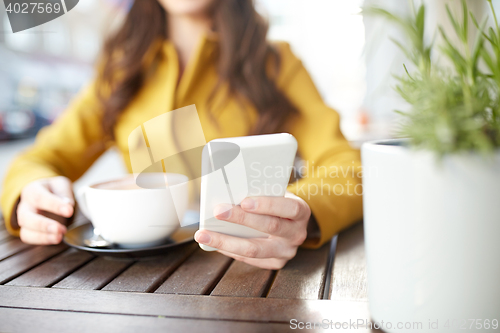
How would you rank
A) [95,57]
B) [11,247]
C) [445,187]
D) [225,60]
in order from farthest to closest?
[95,57] → [225,60] → [11,247] → [445,187]

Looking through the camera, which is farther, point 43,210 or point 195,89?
point 195,89

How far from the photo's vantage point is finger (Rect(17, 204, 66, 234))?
49cm

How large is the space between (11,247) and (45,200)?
0.27 feet

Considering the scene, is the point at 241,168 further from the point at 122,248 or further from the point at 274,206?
the point at 122,248

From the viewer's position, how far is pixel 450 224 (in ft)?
0.72

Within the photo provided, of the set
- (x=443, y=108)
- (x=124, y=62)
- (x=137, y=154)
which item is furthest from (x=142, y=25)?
(x=443, y=108)

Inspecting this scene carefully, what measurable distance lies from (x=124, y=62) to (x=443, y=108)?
3.11ft

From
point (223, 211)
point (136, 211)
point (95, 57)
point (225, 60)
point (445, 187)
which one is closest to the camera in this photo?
point (445, 187)

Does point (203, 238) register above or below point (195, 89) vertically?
below

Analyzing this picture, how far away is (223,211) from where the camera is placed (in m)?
0.32

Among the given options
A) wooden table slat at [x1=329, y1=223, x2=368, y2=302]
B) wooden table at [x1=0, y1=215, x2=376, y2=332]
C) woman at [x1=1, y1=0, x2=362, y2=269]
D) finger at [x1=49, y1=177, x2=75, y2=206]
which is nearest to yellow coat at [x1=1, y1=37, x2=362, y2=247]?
woman at [x1=1, y1=0, x2=362, y2=269]

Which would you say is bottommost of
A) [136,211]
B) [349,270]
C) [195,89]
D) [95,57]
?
[349,270]

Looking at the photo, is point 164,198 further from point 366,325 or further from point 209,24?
point 209,24

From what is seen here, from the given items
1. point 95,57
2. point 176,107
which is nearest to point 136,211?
point 176,107
